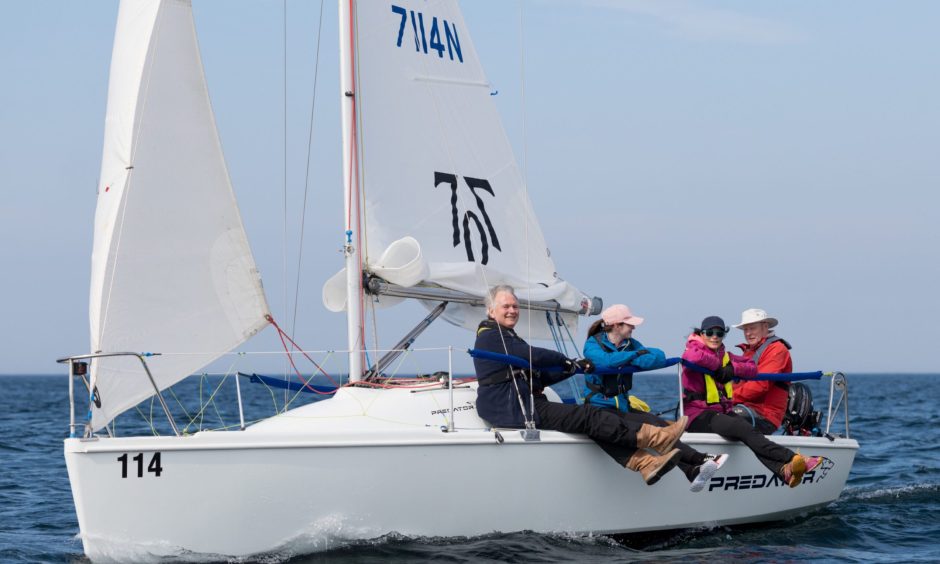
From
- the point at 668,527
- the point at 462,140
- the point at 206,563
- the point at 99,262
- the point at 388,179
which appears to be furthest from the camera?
the point at 462,140

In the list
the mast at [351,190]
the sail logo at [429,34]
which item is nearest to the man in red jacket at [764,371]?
the mast at [351,190]

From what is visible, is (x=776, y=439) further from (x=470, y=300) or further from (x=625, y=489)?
(x=470, y=300)

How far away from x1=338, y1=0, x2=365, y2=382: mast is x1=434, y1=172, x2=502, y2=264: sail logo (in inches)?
36.9

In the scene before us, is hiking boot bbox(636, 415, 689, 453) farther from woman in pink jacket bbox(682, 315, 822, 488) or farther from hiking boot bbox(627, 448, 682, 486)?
woman in pink jacket bbox(682, 315, 822, 488)

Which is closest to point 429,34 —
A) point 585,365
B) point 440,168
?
point 440,168

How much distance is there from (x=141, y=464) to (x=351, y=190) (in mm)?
2801

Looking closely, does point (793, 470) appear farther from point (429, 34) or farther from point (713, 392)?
point (429, 34)

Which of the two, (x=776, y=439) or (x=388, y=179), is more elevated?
(x=388, y=179)

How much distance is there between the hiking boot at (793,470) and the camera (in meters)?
8.25

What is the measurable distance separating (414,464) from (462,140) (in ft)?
11.4

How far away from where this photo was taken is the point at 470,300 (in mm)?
9219

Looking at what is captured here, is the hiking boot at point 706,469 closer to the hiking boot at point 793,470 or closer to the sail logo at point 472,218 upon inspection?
the hiking boot at point 793,470

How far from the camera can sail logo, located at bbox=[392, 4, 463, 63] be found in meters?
9.39

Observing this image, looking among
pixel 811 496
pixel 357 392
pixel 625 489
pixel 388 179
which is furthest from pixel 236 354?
pixel 811 496
